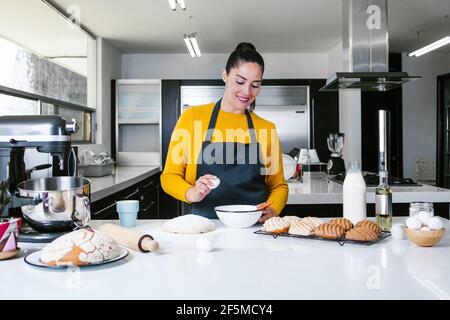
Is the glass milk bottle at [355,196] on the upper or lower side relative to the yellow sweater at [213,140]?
lower

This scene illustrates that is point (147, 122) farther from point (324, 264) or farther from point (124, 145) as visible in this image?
point (324, 264)

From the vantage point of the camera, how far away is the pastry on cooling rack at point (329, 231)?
4.21ft

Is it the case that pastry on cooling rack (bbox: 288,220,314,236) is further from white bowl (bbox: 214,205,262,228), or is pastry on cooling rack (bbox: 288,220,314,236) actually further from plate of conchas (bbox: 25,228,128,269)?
plate of conchas (bbox: 25,228,128,269)

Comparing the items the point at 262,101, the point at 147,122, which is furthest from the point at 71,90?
the point at 262,101

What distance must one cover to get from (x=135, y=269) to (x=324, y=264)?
452 mm

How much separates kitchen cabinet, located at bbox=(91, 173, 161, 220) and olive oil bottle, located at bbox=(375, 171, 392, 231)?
1.78 meters

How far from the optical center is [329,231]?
1.29 m

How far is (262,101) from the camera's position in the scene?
607 cm

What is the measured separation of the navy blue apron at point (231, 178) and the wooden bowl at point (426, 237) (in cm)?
84

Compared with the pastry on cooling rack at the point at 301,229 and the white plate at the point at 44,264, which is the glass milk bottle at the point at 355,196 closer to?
the pastry on cooling rack at the point at 301,229

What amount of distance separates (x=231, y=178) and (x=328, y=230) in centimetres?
80

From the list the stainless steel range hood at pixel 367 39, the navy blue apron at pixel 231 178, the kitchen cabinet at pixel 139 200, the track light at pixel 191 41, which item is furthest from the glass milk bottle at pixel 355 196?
the track light at pixel 191 41

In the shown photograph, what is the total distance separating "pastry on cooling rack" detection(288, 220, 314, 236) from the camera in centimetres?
134


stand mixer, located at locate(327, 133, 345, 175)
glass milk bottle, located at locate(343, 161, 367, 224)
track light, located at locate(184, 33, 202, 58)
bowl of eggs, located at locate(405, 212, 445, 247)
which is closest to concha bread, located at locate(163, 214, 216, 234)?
glass milk bottle, located at locate(343, 161, 367, 224)
